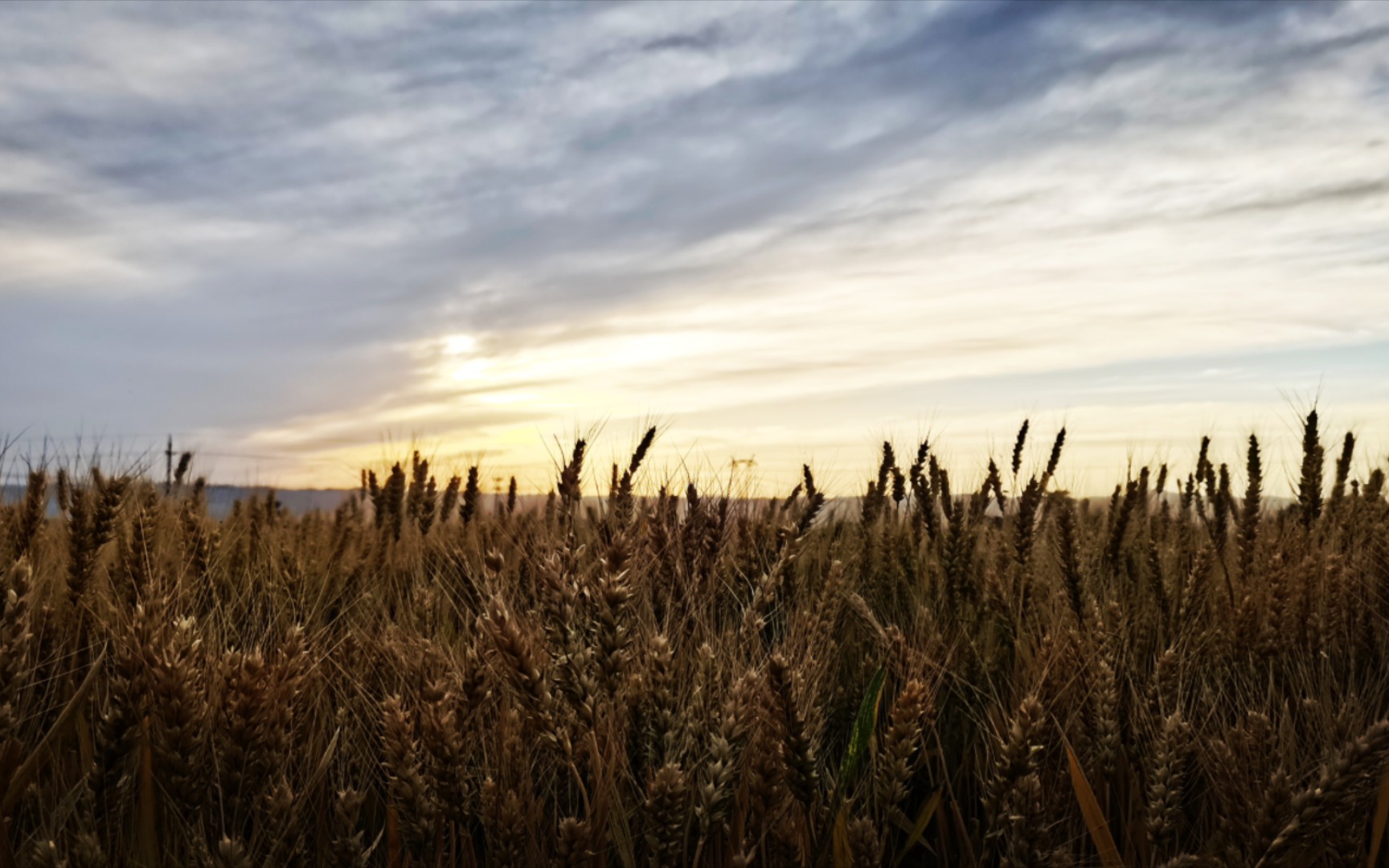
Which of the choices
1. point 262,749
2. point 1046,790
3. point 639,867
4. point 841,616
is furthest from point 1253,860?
point 841,616

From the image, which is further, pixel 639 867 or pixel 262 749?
pixel 639 867

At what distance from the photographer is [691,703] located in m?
2.44

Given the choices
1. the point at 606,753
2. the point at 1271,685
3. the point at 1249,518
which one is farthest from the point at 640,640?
the point at 1249,518

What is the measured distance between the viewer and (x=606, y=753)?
2408 mm

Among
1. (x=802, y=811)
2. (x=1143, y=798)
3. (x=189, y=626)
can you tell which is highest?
(x=189, y=626)

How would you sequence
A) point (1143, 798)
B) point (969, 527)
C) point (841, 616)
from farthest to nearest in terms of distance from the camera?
point (969, 527)
point (841, 616)
point (1143, 798)

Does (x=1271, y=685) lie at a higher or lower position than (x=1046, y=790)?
higher

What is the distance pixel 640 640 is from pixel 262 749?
1.24 metres

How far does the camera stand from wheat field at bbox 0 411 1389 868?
2.01 meters

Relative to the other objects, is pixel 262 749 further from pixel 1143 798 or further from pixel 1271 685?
pixel 1271 685

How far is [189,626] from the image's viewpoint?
229cm

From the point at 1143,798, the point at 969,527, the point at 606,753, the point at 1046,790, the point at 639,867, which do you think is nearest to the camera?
the point at 639,867

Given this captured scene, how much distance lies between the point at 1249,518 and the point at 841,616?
2.33 m

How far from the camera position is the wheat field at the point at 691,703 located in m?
2.01
